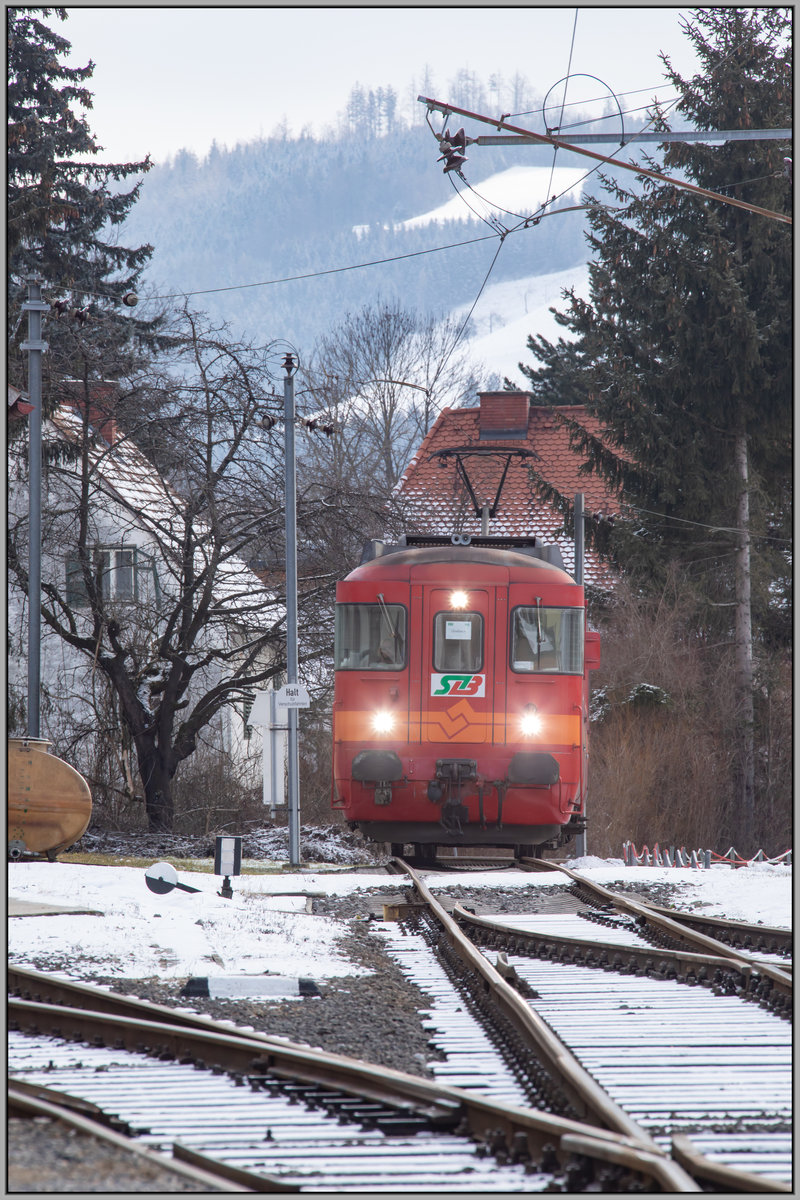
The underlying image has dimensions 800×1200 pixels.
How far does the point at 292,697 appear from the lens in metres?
17.6

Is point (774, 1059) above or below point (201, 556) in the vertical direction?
below

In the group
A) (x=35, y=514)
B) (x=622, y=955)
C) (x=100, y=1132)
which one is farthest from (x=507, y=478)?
(x=100, y=1132)

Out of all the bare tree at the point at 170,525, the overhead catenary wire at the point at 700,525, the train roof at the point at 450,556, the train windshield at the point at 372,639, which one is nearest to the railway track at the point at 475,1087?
the train windshield at the point at 372,639

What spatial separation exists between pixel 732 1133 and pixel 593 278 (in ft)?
93.4

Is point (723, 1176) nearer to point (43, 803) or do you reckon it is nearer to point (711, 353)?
point (43, 803)

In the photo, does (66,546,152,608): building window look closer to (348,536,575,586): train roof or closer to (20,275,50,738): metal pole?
(20,275,50,738): metal pole

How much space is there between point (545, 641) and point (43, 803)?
223 inches

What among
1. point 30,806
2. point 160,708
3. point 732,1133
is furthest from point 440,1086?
point 160,708

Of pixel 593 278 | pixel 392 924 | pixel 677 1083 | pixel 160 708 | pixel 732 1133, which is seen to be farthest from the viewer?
pixel 593 278

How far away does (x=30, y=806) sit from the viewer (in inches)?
520

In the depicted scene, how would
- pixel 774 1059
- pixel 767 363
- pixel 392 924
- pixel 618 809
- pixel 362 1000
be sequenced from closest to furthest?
pixel 774 1059 < pixel 362 1000 < pixel 392 924 < pixel 618 809 < pixel 767 363

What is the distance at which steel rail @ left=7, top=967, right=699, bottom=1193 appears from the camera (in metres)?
3.84

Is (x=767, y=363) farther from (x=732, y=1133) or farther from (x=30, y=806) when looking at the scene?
(x=732, y=1133)

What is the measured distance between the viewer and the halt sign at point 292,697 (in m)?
17.2
